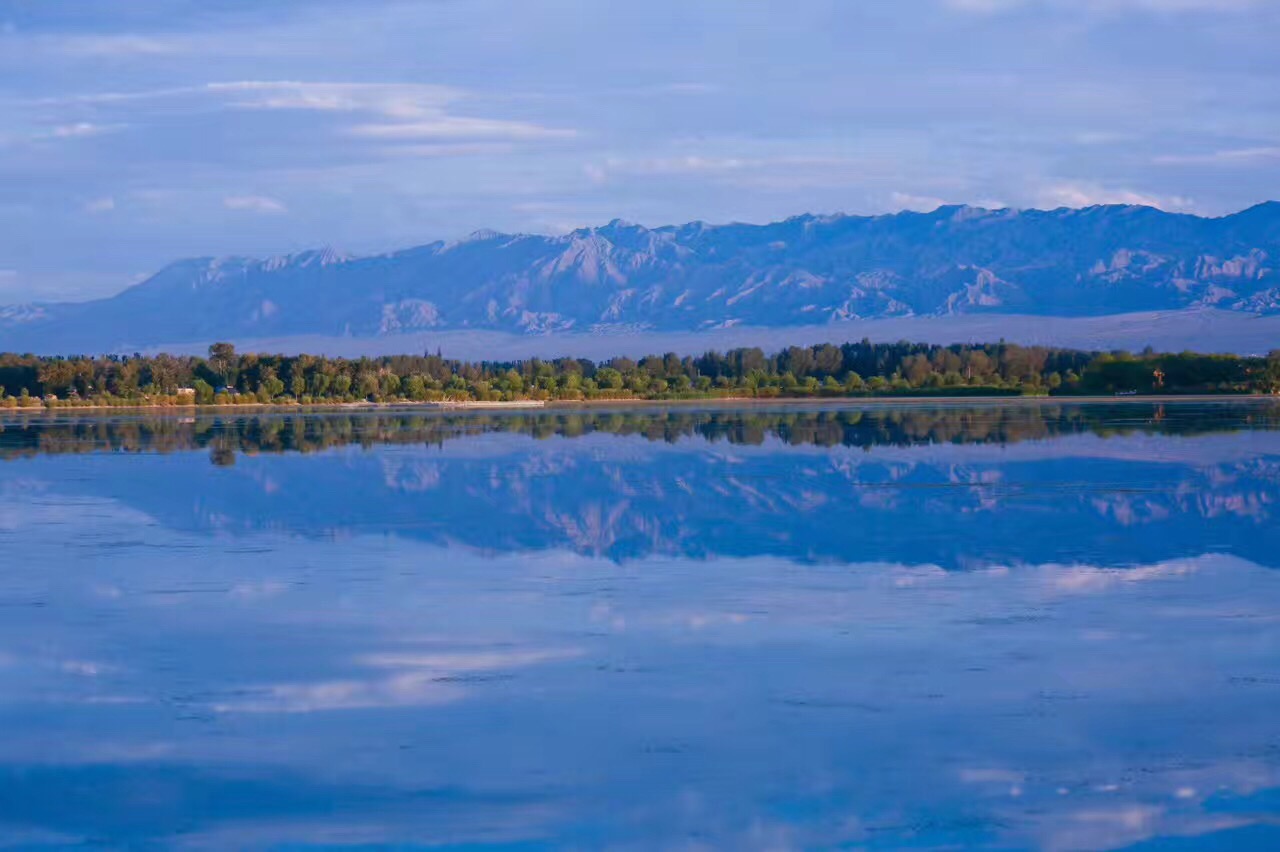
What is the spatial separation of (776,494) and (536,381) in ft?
300

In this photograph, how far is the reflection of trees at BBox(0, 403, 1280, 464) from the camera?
39.1 meters

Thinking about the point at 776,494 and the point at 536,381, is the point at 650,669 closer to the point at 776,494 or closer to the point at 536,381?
the point at 776,494

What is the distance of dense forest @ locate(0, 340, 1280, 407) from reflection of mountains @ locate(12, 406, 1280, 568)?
193 ft

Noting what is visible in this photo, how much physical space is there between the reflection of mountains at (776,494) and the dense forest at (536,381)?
58794 millimetres

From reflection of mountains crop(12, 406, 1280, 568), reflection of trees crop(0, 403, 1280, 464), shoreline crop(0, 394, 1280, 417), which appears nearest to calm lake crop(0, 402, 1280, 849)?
reflection of mountains crop(12, 406, 1280, 568)

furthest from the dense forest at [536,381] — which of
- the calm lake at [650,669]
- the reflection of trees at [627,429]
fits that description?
the calm lake at [650,669]

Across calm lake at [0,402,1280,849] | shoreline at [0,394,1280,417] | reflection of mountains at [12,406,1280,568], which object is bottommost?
shoreline at [0,394,1280,417]

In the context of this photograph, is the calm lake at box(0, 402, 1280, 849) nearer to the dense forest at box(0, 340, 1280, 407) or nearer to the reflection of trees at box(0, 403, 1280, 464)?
the reflection of trees at box(0, 403, 1280, 464)

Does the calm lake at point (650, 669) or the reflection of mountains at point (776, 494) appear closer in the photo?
the calm lake at point (650, 669)

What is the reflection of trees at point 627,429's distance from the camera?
3909 centimetres

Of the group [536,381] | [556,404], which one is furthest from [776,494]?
[536,381]

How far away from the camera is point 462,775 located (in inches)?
319

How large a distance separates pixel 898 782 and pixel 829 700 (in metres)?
1.64

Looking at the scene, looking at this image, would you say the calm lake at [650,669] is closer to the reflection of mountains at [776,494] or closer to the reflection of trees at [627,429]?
the reflection of mountains at [776,494]
